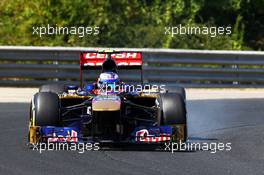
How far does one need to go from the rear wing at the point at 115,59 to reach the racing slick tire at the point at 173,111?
1.42 meters

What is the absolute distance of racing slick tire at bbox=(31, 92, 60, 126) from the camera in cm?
1091

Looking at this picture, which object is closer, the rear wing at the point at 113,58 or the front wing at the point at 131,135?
the front wing at the point at 131,135

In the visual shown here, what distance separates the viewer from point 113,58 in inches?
494

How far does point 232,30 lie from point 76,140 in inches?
633

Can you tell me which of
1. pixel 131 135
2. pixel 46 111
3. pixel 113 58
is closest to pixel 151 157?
pixel 131 135

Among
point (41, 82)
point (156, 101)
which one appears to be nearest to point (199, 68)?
point (41, 82)

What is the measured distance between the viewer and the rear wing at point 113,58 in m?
12.5

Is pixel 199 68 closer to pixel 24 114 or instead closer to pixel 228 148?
pixel 24 114

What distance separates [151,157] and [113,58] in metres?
2.71

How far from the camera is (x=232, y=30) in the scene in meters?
26.2

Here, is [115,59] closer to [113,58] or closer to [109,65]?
[113,58]

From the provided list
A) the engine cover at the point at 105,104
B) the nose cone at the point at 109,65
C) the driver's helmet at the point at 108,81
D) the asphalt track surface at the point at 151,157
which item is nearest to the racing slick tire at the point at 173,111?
the asphalt track surface at the point at 151,157

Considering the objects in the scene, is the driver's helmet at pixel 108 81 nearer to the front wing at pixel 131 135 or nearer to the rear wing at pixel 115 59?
the rear wing at pixel 115 59

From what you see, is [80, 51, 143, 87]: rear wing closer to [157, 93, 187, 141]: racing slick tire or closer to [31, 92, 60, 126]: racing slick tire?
[157, 93, 187, 141]: racing slick tire
